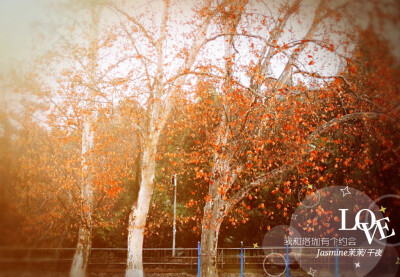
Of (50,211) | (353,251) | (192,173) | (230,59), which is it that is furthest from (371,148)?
(50,211)

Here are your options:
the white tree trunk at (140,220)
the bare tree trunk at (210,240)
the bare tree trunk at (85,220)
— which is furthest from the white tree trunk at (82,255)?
the bare tree trunk at (210,240)

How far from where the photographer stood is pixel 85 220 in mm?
10109

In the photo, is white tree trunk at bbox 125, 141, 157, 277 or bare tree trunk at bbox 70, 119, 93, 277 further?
bare tree trunk at bbox 70, 119, 93, 277

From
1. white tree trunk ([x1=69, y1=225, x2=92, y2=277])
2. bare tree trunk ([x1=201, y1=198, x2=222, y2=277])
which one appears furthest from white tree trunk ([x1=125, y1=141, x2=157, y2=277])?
white tree trunk ([x1=69, y1=225, x2=92, y2=277])

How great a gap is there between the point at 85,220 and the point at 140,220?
283cm

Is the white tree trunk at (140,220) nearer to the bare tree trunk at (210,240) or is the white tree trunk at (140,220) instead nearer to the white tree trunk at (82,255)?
the bare tree trunk at (210,240)

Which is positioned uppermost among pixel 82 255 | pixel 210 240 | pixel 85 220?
pixel 85 220

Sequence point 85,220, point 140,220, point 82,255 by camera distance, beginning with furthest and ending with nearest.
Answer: point 85,220 < point 82,255 < point 140,220

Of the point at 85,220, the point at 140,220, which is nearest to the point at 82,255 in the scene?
the point at 85,220

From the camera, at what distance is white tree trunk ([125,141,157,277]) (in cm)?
792

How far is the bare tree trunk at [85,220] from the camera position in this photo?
9.81 metres

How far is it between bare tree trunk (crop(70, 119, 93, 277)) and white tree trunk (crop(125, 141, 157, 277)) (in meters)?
2.46

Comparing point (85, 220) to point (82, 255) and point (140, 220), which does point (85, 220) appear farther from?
point (140, 220)

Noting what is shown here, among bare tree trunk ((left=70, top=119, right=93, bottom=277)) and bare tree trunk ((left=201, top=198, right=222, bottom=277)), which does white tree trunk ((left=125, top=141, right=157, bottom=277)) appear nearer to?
bare tree trunk ((left=201, top=198, right=222, bottom=277))
